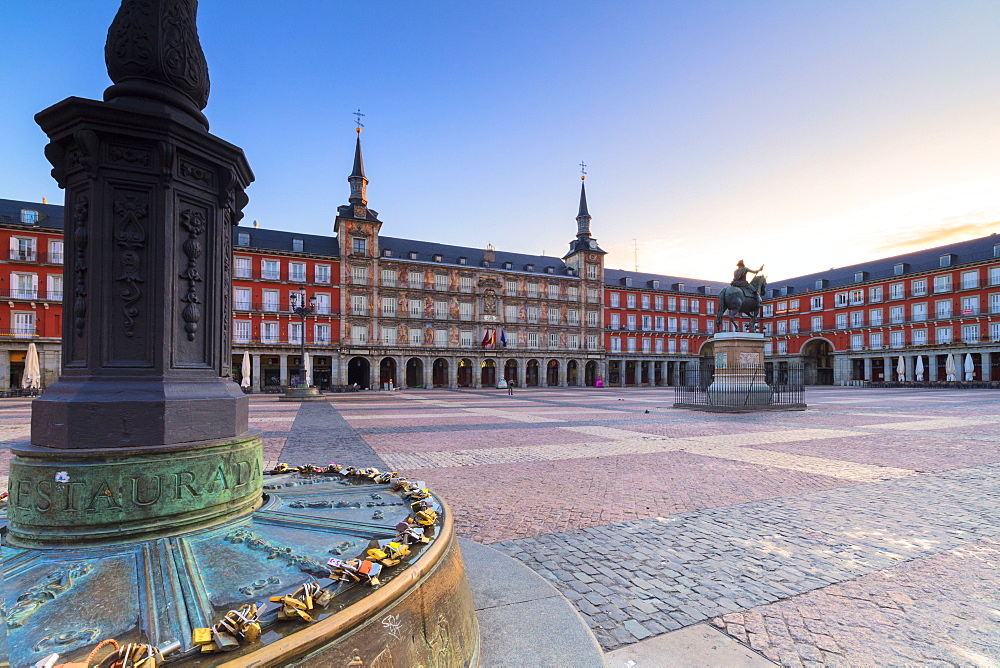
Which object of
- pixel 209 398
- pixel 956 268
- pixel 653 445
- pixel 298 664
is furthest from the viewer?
pixel 956 268

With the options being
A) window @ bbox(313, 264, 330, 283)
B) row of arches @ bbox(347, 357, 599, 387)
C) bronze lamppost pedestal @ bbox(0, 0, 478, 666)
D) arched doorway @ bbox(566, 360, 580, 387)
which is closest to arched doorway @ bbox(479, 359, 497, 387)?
row of arches @ bbox(347, 357, 599, 387)

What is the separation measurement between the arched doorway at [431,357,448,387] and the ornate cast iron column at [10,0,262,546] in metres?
45.0

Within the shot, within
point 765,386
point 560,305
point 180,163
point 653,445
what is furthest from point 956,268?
point 180,163

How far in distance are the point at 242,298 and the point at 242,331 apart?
268 cm

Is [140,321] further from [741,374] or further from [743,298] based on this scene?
[743,298]

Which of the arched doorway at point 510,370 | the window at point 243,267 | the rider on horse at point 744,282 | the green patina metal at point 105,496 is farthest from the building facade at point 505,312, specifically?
the green patina metal at point 105,496

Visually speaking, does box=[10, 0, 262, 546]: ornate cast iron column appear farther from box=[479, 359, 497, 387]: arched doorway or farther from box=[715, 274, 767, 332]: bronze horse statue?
box=[479, 359, 497, 387]: arched doorway

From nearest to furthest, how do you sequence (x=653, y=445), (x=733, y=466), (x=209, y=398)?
(x=209, y=398)
(x=733, y=466)
(x=653, y=445)

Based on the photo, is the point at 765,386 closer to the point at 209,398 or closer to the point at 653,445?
the point at 653,445

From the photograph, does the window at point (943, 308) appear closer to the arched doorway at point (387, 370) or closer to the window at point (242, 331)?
the arched doorway at point (387, 370)

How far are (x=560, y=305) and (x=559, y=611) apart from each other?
50.1 metres

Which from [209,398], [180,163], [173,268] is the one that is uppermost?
[180,163]

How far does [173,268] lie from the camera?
2.61 metres

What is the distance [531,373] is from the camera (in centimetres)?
5303
